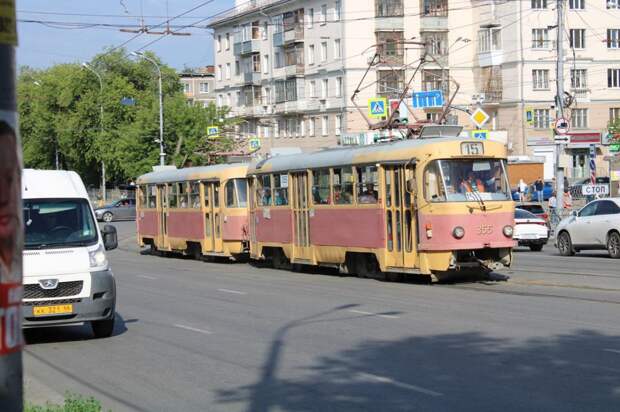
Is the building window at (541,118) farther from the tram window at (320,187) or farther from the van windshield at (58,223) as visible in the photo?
the van windshield at (58,223)

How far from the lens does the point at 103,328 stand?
14125 millimetres

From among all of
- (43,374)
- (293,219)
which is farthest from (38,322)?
(293,219)

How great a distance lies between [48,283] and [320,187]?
A: 11839mm

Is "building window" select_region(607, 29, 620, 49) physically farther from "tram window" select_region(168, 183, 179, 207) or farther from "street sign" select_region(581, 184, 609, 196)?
"tram window" select_region(168, 183, 179, 207)

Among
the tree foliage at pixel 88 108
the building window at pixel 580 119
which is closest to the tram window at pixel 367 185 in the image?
the building window at pixel 580 119

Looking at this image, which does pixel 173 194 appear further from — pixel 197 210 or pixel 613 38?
pixel 613 38

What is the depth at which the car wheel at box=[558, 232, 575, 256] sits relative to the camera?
28578mm

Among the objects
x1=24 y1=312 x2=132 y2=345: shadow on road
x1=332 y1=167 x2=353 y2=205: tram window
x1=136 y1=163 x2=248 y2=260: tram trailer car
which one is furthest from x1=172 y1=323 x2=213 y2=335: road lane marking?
x1=136 y1=163 x2=248 y2=260: tram trailer car

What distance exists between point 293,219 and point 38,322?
12.9 metres

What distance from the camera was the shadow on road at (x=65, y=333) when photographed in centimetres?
1441

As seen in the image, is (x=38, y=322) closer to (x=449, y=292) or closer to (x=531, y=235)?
(x=449, y=292)

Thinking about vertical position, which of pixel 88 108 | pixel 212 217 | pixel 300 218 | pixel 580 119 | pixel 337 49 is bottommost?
pixel 212 217

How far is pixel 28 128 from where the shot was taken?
106 meters

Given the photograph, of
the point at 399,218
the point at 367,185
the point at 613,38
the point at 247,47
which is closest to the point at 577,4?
the point at 613,38
